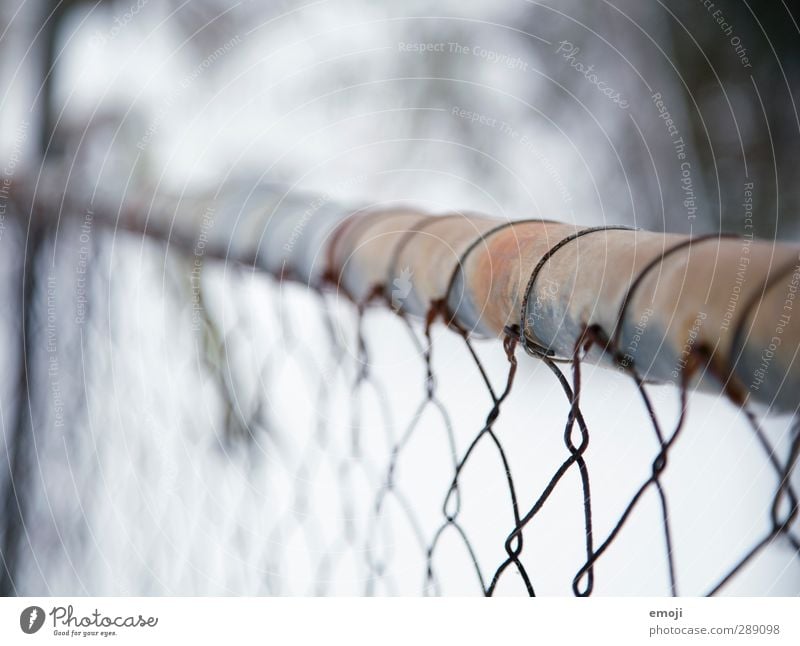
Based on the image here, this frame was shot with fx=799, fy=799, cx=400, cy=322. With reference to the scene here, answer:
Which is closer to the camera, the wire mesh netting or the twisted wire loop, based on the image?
the twisted wire loop

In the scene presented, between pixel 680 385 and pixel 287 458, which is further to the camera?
pixel 287 458

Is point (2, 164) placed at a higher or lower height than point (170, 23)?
lower

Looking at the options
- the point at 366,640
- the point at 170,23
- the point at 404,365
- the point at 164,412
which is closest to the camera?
the point at 366,640

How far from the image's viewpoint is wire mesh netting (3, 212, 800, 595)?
0.41 meters

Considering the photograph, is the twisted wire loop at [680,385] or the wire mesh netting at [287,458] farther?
the wire mesh netting at [287,458]

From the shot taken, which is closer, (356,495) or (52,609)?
(52,609)

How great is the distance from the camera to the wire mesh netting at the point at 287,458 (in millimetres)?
413

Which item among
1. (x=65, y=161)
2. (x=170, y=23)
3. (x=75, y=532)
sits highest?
(x=170, y=23)

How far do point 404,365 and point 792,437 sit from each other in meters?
0.33

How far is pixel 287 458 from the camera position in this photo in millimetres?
550

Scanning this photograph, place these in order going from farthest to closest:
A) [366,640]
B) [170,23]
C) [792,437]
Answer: [170,23]
[366,640]
[792,437]

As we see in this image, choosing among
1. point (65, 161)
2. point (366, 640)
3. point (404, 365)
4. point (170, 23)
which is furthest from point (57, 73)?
point (366, 640)

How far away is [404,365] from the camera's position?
1.59 ft

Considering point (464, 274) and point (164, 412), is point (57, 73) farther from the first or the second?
point (464, 274)
